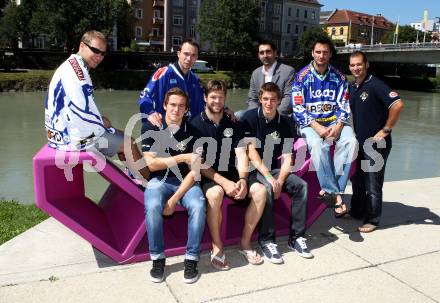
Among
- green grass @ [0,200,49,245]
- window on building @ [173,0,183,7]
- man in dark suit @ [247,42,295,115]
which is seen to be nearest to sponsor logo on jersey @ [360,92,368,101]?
man in dark suit @ [247,42,295,115]

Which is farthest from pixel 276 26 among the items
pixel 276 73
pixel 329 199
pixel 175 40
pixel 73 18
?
pixel 329 199

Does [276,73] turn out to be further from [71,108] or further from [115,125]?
[115,125]

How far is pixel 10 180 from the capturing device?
8469mm

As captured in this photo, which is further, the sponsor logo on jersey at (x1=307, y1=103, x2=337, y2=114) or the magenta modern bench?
the sponsor logo on jersey at (x1=307, y1=103, x2=337, y2=114)

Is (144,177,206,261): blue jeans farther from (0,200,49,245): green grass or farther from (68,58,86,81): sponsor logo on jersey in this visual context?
(0,200,49,245): green grass

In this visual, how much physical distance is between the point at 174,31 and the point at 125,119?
4799cm

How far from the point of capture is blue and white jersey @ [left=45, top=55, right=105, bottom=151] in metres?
3.63

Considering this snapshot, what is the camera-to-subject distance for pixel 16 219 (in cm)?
523

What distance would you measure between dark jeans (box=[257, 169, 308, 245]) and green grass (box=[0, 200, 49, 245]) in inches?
102

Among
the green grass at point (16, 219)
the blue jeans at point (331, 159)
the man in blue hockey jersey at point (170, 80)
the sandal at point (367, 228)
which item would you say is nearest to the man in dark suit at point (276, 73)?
the blue jeans at point (331, 159)

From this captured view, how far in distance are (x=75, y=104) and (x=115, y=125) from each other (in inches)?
533

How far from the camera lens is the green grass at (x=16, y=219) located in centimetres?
473

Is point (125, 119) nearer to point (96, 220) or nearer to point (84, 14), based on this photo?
point (96, 220)

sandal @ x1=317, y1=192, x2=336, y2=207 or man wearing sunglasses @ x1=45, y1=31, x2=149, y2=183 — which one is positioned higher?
man wearing sunglasses @ x1=45, y1=31, x2=149, y2=183
